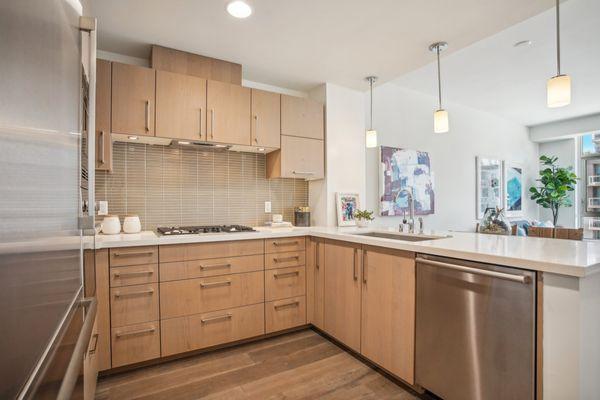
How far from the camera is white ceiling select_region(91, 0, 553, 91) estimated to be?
6.53 ft

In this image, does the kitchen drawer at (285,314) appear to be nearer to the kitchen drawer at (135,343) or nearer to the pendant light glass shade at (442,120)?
the kitchen drawer at (135,343)

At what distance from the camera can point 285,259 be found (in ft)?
8.87

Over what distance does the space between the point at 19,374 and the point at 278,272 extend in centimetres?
230

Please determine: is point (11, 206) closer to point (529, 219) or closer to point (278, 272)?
point (278, 272)

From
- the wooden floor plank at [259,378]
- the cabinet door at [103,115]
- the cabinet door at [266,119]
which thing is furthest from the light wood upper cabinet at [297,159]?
the wooden floor plank at [259,378]

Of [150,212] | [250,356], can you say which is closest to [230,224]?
[150,212]

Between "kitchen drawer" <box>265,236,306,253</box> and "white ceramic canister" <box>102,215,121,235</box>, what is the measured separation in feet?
3.76

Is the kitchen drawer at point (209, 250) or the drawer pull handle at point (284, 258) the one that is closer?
the kitchen drawer at point (209, 250)

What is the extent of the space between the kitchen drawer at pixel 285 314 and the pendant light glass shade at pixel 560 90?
2.26 metres

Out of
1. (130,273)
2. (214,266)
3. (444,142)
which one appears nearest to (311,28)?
(214,266)

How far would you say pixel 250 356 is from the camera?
7.70ft

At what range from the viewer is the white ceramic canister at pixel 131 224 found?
2389mm

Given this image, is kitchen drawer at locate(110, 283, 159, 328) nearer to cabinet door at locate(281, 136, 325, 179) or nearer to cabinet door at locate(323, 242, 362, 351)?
cabinet door at locate(323, 242, 362, 351)

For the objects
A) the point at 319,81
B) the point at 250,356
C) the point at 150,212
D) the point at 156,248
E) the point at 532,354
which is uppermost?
the point at 319,81
